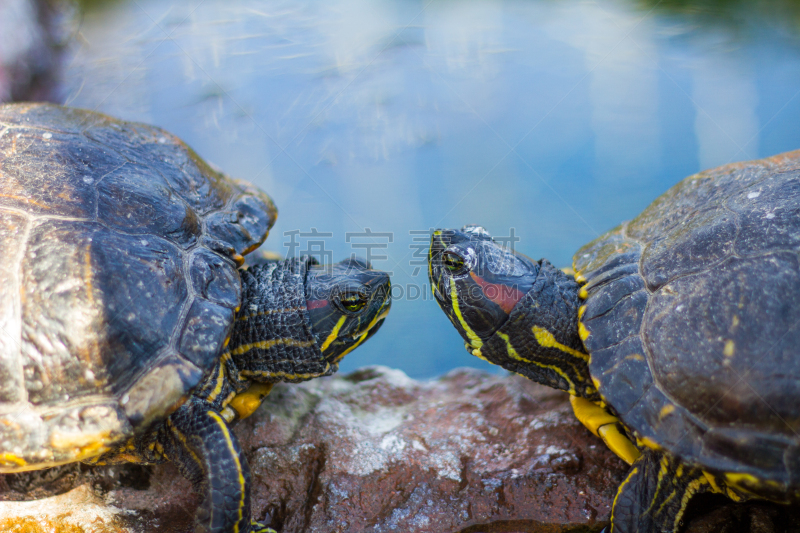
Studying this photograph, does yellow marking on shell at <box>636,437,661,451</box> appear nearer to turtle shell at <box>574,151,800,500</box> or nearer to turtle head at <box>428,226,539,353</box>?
turtle shell at <box>574,151,800,500</box>

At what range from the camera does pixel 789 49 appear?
20.0 feet

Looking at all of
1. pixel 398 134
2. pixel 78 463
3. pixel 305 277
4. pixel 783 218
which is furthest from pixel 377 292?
pixel 398 134

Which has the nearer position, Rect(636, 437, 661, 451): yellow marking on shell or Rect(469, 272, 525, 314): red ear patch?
Rect(636, 437, 661, 451): yellow marking on shell

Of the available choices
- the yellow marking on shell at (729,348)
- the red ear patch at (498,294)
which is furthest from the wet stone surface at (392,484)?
the yellow marking on shell at (729,348)

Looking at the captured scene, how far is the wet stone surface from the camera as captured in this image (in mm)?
2494

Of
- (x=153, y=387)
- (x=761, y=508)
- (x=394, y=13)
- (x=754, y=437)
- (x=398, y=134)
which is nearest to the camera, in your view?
(x=754, y=437)

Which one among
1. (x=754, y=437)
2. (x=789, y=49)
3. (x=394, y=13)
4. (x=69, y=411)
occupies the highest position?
(x=394, y=13)

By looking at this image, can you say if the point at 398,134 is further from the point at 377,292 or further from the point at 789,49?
the point at 789,49

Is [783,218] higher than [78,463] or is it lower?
higher

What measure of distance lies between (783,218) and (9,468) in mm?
3497

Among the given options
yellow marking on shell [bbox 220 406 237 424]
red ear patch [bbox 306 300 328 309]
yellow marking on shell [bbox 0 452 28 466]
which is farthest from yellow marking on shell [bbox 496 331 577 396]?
yellow marking on shell [bbox 0 452 28 466]

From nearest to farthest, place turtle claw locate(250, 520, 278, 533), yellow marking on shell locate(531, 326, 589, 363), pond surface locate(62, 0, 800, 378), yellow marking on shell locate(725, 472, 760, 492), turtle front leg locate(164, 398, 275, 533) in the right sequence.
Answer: yellow marking on shell locate(725, 472, 760, 492), turtle front leg locate(164, 398, 275, 533), turtle claw locate(250, 520, 278, 533), yellow marking on shell locate(531, 326, 589, 363), pond surface locate(62, 0, 800, 378)

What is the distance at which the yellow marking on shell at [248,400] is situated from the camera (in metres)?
2.69

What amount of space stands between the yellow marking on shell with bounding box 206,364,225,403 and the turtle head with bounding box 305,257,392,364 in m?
0.52
